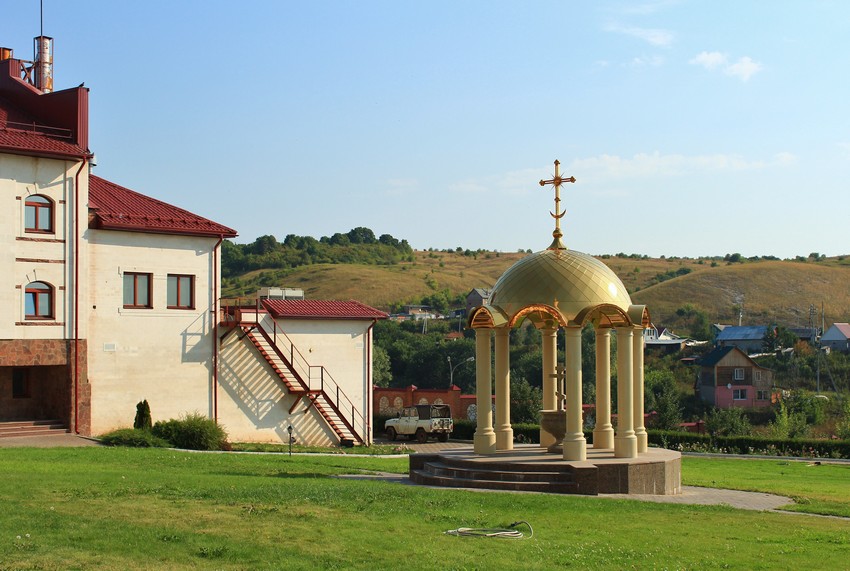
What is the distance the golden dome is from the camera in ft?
76.7

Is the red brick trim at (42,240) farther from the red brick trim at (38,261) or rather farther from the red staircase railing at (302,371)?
the red staircase railing at (302,371)

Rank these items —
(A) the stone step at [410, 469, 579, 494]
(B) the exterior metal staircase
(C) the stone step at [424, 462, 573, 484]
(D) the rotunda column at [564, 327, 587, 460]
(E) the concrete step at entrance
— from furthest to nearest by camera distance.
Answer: (B) the exterior metal staircase < (E) the concrete step at entrance < (D) the rotunda column at [564, 327, 587, 460] < (C) the stone step at [424, 462, 573, 484] < (A) the stone step at [410, 469, 579, 494]

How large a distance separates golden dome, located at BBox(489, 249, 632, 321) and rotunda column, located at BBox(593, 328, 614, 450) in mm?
1111

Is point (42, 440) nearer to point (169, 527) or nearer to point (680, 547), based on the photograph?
point (169, 527)

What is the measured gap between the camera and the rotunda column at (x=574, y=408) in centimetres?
2238

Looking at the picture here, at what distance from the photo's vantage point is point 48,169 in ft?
106

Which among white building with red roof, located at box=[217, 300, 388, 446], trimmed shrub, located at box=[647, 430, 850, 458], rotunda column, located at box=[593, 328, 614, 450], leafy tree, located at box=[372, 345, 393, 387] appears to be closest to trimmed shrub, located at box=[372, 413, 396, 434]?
white building with red roof, located at box=[217, 300, 388, 446]

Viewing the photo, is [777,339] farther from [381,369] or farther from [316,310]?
[316,310]

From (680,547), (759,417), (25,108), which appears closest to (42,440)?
(25,108)

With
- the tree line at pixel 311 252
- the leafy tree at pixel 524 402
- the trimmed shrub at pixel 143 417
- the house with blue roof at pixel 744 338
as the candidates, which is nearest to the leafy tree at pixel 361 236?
the tree line at pixel 311 252

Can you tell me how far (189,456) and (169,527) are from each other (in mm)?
12374

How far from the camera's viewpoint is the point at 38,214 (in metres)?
32.2

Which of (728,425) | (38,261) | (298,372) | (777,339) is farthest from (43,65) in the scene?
(777,339)

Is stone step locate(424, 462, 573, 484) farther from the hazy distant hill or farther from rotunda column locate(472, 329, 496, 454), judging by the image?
the hazy distant hill
